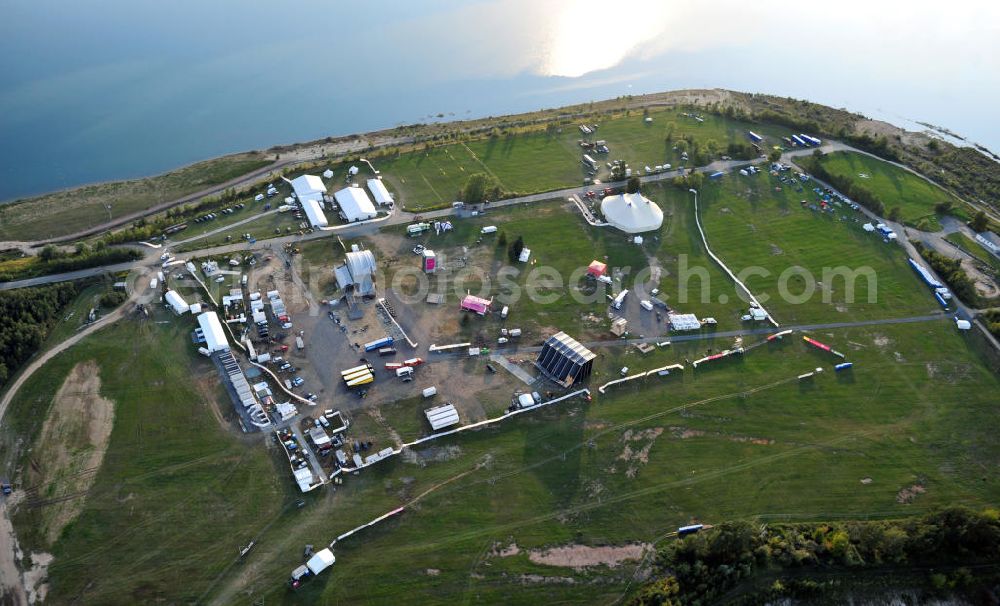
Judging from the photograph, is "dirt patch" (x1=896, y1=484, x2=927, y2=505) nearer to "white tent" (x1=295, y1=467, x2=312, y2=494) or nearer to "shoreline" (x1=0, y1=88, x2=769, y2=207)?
"white tent" (x1=295, y1=467, x2=312, y2=494)

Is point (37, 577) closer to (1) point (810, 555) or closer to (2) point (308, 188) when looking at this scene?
(2) point (308, 188)

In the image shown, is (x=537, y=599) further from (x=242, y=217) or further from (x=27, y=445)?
(x=242, y=217)

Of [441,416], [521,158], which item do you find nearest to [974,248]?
[521,158]

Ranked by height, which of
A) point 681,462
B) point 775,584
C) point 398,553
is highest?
point 398,553

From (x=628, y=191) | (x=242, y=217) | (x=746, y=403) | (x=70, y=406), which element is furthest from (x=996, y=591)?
(x=242, y=217)

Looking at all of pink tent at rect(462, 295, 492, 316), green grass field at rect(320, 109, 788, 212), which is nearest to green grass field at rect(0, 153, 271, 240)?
green grass field at rect(320, 109, 788, 212)
